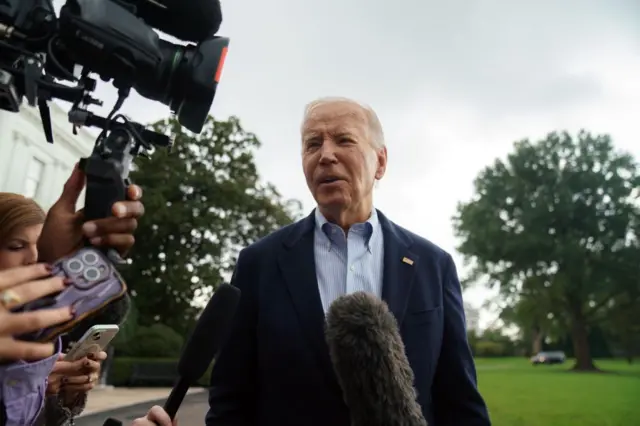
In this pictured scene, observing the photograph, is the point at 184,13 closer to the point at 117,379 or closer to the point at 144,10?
the point at 144,10

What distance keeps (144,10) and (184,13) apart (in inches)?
3.5

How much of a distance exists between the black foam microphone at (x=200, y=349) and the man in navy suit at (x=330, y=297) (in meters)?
0.81

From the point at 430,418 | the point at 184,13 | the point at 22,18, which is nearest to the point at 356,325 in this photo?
the point at 430,418

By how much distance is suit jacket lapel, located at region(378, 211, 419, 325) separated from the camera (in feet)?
6.21

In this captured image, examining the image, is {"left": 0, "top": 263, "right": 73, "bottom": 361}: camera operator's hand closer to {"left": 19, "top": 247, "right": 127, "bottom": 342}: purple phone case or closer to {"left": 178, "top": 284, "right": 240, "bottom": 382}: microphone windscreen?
{"left": 19, "top": 247, "right": 127, "bottom": 342}: purple phone case

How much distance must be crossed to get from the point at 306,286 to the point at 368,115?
0.73 metres

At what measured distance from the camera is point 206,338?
1.07 metres

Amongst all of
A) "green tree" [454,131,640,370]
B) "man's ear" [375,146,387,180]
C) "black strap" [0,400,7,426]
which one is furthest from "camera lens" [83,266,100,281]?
"green tree" [454,131,640,370]

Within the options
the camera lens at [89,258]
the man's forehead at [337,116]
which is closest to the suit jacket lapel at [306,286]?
the man's forehead at [337,116]

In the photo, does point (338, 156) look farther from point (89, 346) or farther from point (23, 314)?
point (23, 314)

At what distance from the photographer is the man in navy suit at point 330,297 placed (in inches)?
72.4

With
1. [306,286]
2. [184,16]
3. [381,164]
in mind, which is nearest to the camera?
[184,16]

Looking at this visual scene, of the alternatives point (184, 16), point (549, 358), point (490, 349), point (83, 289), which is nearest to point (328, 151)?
point (184, 16)

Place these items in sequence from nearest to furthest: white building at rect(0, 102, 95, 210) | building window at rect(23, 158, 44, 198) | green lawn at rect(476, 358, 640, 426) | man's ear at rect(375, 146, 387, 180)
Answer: man's ear at rect(375, 146, 387, 180) < green lawn at rect(476, 358, 640, 426) < white building at rect(0, 102, 95, 210) < building window at rect(23, 158, 44, 198)
